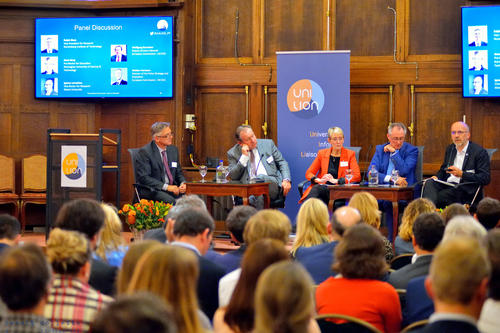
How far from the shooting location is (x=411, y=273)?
10.5 feet

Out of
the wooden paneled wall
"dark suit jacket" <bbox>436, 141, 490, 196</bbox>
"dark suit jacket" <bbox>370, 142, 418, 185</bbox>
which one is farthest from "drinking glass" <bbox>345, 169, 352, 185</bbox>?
the wooden paneled wall

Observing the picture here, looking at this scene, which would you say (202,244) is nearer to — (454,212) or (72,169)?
(454,212)

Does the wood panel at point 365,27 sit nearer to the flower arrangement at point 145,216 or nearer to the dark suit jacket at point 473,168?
the dark suit jacket at point 473,168

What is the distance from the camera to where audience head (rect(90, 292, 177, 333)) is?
1.20 metres

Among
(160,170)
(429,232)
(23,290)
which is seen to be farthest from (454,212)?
(160,170)

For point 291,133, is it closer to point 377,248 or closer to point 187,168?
point 187,168

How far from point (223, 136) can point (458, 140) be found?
10.9 ft

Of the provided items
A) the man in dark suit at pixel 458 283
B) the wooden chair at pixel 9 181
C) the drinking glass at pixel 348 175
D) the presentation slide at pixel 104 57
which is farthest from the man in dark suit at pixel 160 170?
the man in dark suit at pixel 458 283

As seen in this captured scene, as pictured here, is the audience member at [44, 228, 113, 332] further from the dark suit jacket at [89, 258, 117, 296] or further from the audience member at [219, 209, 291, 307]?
the audience member at [219, 209, 291, 307]

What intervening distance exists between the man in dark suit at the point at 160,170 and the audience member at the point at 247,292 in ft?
16.7

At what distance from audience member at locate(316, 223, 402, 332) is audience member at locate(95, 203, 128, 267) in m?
1.26

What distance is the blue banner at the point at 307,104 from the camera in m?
8.24

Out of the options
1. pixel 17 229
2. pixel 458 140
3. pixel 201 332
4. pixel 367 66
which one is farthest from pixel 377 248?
pixel 367 66

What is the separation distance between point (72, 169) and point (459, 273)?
5.90 m
